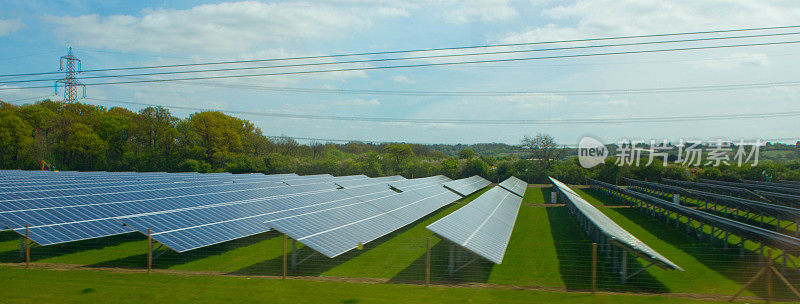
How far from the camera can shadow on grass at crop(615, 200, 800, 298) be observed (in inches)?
415

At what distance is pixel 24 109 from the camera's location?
59.9 meters

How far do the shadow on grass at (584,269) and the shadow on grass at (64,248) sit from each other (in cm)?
1428

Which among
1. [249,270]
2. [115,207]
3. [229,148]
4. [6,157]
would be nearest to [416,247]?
[249,270]

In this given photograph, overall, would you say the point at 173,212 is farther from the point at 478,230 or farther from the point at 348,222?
the point at 478,230

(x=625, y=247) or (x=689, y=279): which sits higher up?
(x=625, y=247)

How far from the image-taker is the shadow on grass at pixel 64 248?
13.0m

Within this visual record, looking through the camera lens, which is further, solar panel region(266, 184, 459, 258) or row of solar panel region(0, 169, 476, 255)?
row of solar panel region(0, 169, 476, 255)

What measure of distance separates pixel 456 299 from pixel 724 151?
5433cm

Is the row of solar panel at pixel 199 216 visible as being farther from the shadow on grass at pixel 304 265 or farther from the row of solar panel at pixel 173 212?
the shadow on grass at pixel 304 265

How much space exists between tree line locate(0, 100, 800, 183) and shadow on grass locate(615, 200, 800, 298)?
37.2 metres

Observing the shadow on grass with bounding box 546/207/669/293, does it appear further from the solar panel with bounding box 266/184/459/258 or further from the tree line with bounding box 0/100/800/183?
the tree line with bounding box 0/100/800/183

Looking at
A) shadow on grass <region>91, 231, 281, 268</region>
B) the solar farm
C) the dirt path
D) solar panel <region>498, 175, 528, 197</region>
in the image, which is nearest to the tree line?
solar panel <region>498, 175, 528, 197</region>

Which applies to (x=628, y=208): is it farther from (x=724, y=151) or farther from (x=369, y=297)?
(x=724, y=151)

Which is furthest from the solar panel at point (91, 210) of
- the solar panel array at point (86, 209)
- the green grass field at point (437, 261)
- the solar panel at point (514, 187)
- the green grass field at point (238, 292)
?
the solar panel at point (514, 187)
